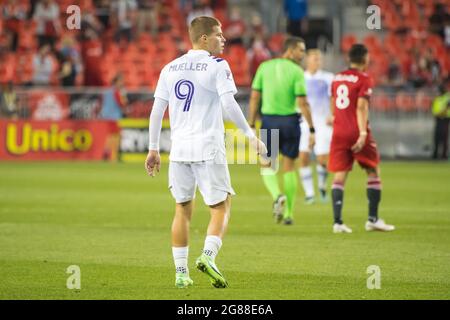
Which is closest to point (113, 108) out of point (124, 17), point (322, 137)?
point (124, 17)

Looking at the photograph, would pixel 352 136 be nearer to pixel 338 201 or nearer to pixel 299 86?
pixel 338 201

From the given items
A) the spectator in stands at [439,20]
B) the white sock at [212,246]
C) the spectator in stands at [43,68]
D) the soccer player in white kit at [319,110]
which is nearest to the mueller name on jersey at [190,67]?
the white sock at [212,246]

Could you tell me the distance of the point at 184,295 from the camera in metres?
8.90

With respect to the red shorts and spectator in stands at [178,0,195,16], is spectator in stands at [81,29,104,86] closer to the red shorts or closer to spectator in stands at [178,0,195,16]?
spectator in stands at [178,0,195,16]

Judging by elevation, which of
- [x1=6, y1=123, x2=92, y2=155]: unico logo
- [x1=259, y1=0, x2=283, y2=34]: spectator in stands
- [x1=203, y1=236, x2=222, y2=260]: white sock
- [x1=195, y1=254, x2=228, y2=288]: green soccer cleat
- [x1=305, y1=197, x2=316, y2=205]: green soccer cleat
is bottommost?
[x1=305, y1=197, x2=316, y2=205]: green soccer cleat

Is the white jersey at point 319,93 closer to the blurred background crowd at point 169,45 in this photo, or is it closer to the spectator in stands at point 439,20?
the blurred background crowd at point 169,45

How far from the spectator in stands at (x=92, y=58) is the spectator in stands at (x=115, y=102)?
2.46m

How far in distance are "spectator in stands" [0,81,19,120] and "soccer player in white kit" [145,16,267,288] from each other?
2028 cm

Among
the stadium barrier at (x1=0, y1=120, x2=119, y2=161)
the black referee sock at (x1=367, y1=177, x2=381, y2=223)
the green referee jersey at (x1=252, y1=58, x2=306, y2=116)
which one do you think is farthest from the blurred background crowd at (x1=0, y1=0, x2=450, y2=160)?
the black referee sock at (x1=367, y1=177, x2=381, y2=223)

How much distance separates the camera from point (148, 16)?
34375 millimetres

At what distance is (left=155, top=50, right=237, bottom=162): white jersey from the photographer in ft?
30.2

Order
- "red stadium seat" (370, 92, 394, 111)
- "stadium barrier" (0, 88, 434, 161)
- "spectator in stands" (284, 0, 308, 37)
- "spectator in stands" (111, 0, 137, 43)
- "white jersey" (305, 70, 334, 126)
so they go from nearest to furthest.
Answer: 1. "white jersey" (305, 70, 334, 126)
2. "stadium barrier" (0, 88, 434, 161)
3. "red stadium seat" (370, 92, 394, 111)
4. "spectator in stands" (284, 0, 308, 37)
5. "spectator in stands" (111, 0, 137, 43)
